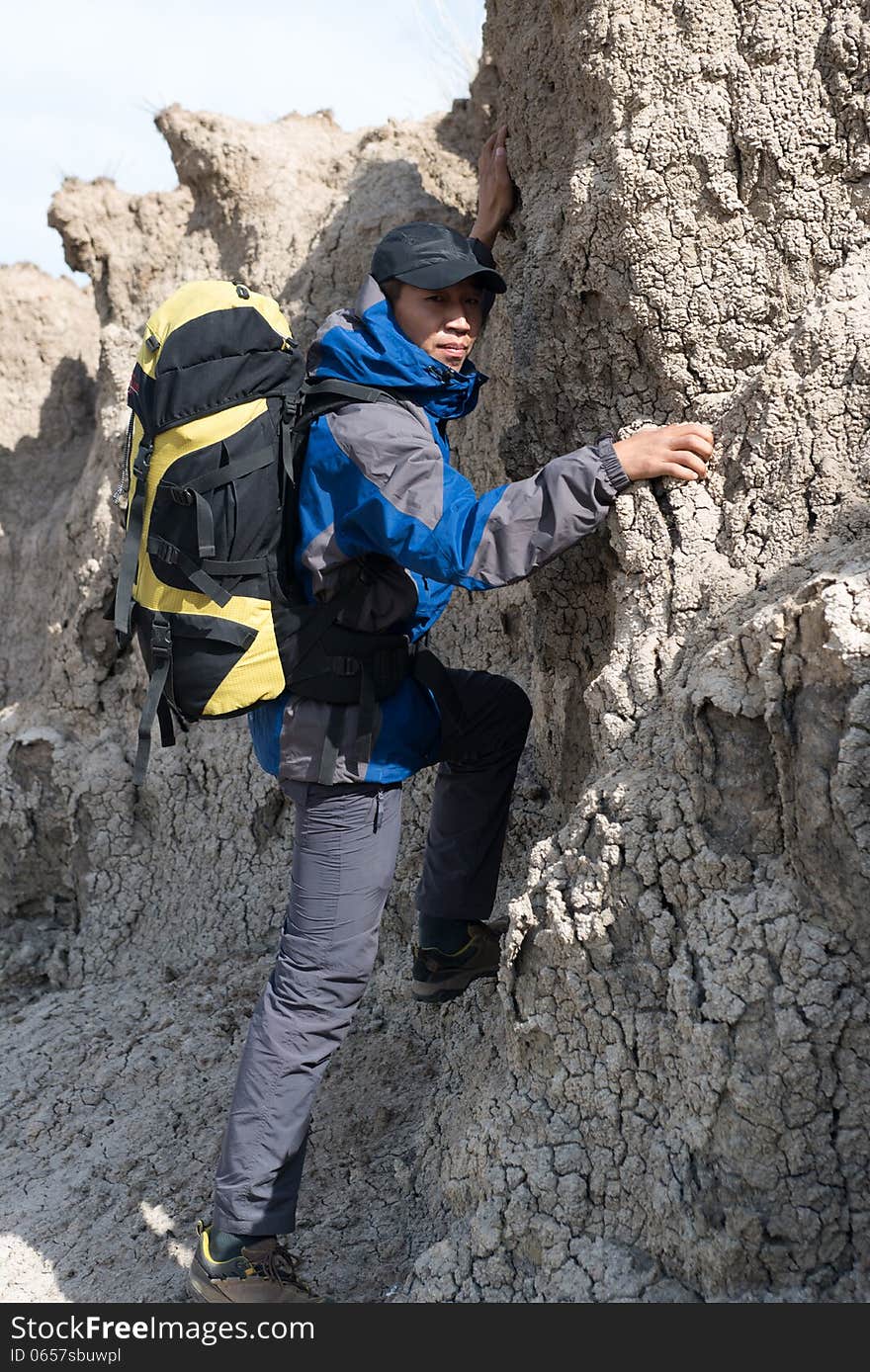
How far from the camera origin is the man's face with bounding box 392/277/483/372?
2684 millimetres

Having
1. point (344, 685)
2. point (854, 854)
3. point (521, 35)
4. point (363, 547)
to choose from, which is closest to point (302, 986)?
point (344, 685)

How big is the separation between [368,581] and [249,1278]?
159 cm

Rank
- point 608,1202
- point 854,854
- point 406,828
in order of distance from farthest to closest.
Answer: point 406,828 < point 608,1202 < point 854,854

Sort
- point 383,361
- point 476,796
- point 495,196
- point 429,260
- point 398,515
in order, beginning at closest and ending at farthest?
point 398,515, point 383,361, point 429,260, point 476,796, point 495,196

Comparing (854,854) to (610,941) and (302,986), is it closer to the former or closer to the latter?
(610,941)

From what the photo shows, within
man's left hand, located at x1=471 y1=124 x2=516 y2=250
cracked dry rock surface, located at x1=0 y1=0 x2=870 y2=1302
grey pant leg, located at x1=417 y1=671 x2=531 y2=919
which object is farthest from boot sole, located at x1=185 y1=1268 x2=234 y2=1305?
man's left hand, located at x1=471 y1=124 x2=516 y2=250

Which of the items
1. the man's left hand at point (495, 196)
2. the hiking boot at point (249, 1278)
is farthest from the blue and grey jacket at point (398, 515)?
the hiking boot at point (249, 1278)

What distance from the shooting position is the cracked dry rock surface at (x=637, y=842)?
2.18 metres

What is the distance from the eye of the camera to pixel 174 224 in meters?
4.86

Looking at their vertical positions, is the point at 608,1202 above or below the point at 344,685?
below

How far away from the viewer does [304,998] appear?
268 centimetres

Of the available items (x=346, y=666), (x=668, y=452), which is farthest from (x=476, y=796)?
(x=668, y=452)

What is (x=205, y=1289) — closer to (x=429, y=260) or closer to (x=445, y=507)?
(x=445, y=507)

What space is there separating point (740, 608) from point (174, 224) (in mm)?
3409
